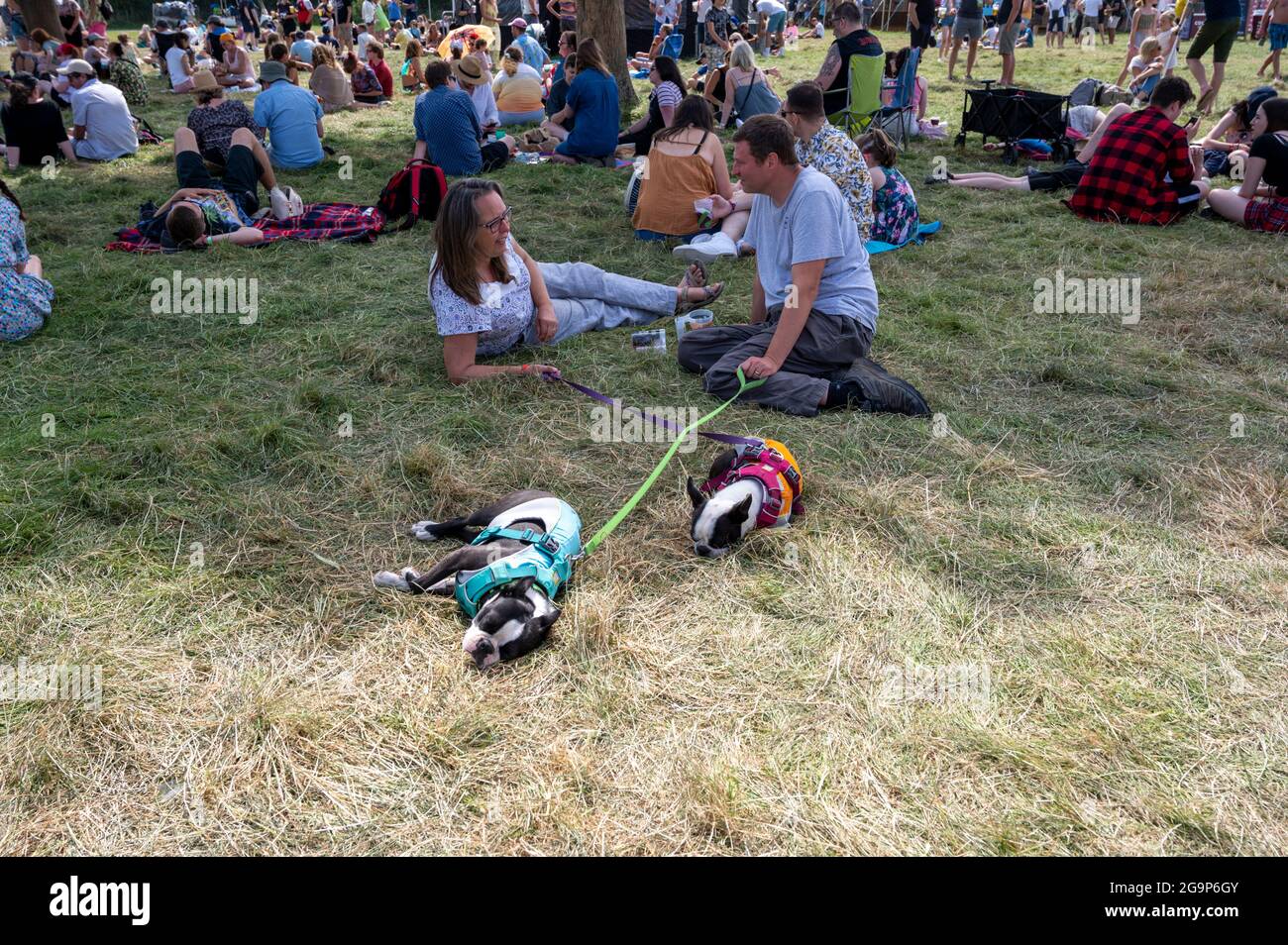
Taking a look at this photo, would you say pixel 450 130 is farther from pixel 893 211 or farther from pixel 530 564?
pixel 530 564

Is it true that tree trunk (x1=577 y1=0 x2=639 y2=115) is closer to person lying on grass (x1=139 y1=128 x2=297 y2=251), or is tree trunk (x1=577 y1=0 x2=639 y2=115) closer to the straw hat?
the straw hat

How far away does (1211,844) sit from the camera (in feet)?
7.49

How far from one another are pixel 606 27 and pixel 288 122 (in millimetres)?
5556

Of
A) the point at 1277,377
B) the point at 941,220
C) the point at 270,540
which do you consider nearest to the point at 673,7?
the point at 941,220

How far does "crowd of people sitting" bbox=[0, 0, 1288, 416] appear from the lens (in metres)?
4.64

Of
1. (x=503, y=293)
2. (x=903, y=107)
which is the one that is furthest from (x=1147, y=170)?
(x=503, y=293)

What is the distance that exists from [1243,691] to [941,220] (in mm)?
6147

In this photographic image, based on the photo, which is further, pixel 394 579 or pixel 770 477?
pixel 770 477

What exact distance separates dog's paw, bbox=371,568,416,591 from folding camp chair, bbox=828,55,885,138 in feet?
27.5

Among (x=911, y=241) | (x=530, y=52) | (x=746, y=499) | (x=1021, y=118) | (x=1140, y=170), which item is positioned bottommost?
(x=746, y=499)

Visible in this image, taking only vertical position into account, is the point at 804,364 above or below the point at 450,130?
below

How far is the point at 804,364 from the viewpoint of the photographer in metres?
4.78
